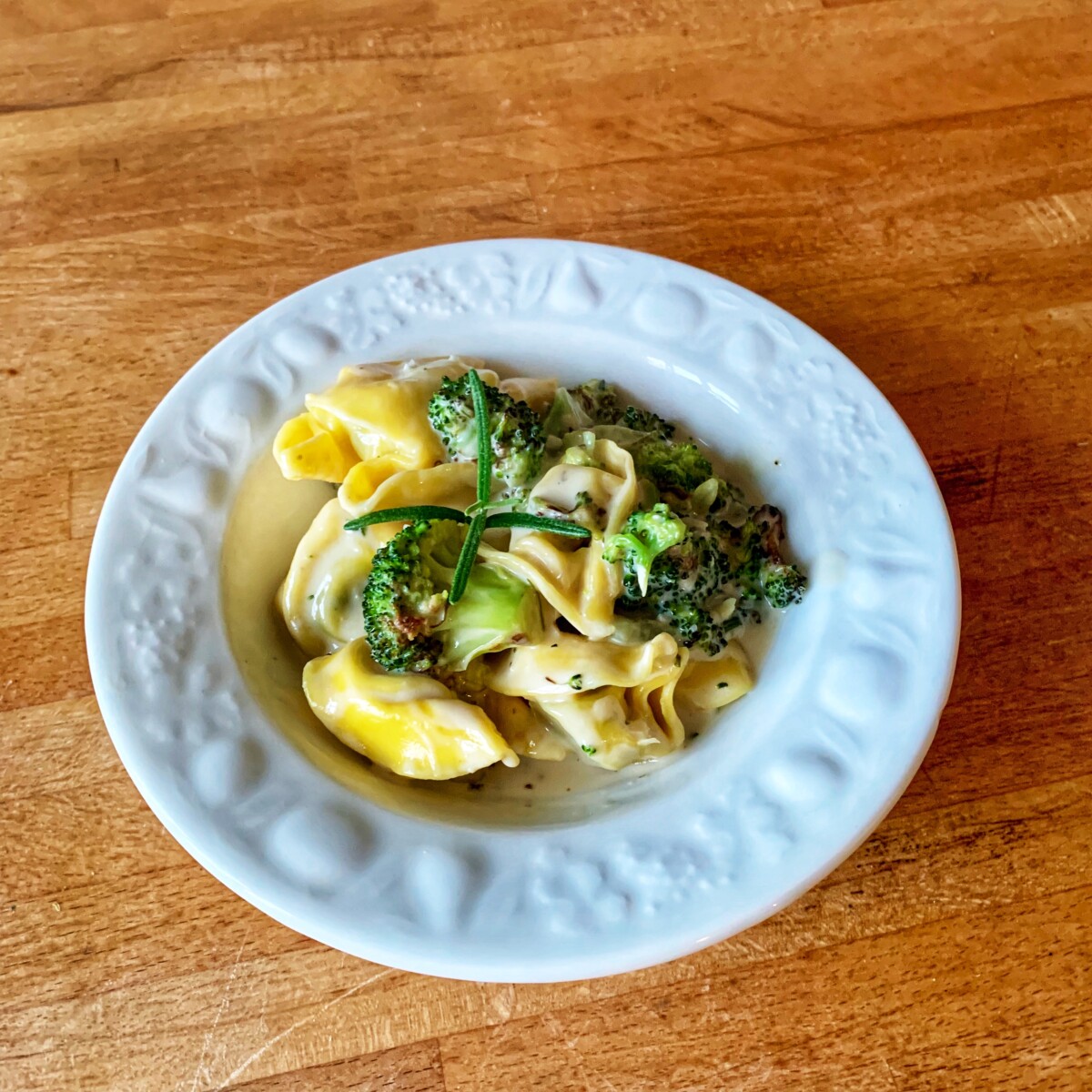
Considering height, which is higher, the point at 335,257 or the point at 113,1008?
the point at 335,257

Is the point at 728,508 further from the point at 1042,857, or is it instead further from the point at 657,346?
the point at 1042,857

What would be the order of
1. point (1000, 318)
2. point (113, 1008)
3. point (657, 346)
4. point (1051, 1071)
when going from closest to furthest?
point (1051, 1071), point (113, 1008), point (657, 346), point (1000, 318)

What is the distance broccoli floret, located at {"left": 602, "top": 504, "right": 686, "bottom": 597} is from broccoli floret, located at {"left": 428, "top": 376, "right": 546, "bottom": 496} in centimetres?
22

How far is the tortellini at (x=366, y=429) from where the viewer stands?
1803 millimetres

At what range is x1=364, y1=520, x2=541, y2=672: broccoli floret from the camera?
159cm

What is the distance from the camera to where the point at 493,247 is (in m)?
1.99

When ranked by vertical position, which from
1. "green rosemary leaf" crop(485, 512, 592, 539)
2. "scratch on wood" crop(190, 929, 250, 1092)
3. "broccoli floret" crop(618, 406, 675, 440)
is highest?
"green rosemary leaf" crop(485, 512, 592, 539)

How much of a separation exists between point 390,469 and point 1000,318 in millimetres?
1452

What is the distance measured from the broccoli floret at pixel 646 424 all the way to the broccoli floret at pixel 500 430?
0.61ft

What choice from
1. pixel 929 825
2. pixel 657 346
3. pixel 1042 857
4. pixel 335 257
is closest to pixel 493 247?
pixel 657 346

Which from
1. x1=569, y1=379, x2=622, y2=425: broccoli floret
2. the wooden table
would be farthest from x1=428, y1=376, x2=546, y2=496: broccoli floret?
the wooden table

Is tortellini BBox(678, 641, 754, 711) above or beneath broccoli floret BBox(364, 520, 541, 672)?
beneath

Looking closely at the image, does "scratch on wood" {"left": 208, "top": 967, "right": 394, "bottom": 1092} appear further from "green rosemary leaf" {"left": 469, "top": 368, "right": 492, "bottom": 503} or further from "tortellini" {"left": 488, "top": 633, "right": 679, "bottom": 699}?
"green rosemary leaf" {"left": 469, "top": 368, "right": 492, "bottom": 503}

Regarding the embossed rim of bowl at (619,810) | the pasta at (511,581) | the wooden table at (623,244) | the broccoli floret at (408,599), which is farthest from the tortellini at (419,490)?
the wooden table at (623,244)
